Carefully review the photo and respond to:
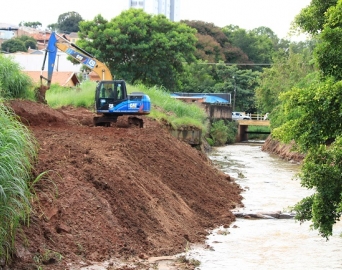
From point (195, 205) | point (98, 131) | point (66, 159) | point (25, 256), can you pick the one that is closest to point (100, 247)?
point (25, 256)

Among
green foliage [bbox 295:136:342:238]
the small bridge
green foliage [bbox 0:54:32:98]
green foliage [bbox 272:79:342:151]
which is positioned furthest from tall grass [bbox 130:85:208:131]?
the small bridge

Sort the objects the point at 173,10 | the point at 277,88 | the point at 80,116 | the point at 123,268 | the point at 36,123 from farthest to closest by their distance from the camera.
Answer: the point at 173,10, the point at 277,88, the point at 80,116, the point at 36,123, the point at 123,268

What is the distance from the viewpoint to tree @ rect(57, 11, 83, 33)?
6727 inches

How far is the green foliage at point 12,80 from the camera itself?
24.5 m

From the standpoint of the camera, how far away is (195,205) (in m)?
19.6

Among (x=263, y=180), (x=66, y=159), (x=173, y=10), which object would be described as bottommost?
(x=263, y=180)

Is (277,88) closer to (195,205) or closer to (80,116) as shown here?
(80,116)

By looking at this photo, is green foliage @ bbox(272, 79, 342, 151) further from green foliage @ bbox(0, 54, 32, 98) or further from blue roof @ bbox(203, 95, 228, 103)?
blue roof @ bbox(203, 95, 228, 103)

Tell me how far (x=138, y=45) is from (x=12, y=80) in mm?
33016

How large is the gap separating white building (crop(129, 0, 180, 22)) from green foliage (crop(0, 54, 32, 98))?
108 m

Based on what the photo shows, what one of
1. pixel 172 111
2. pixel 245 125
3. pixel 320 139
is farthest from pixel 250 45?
pixel 320 139

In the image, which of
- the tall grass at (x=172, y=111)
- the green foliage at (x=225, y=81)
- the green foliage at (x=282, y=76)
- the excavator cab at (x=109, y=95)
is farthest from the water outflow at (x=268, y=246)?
the green foliage at (x=225, y=81)

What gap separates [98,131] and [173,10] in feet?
458

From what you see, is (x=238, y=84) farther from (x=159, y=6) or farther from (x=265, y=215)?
(x=265, y=215)
